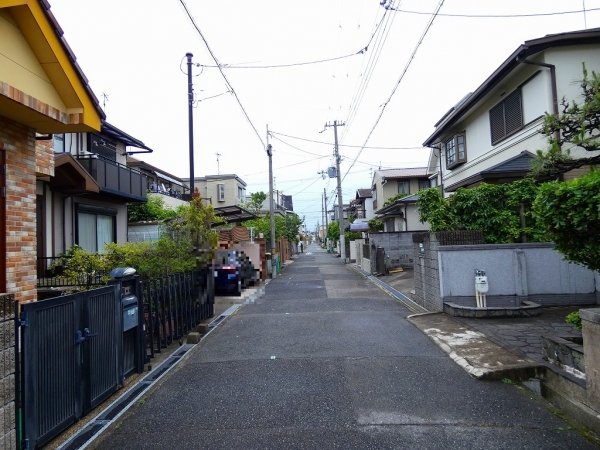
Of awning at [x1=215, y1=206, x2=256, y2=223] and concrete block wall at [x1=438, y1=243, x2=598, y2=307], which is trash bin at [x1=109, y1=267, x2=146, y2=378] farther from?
awning at [x1=215, y1=206, x2=256, y2=223]

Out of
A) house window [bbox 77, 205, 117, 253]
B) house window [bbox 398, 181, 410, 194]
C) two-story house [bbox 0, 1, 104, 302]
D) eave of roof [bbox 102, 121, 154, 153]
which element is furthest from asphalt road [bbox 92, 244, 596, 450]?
house window [bbox 398, 181, 410, 194]

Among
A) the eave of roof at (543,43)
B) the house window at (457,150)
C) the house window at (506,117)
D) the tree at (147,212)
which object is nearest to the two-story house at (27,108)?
the eave of roof at (543,43)

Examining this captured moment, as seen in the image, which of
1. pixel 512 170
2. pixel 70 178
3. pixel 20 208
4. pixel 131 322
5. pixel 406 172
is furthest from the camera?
pixel 406 172

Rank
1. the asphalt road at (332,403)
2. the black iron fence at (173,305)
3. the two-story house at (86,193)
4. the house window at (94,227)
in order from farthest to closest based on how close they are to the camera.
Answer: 1. the house window at (94,227)
2. the two-story house at (86,193)
3. the black iron fence at (173,305)
4. the asphalt road at (332,403)

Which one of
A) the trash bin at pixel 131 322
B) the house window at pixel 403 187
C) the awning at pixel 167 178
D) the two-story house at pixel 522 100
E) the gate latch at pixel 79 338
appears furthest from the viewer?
the house window at pixel 403 187

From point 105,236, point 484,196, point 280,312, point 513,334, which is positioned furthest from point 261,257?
point 513,334

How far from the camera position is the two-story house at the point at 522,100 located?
33.2 feet

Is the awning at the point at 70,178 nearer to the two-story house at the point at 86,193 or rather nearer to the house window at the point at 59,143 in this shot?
the two-story house at the point at 86,193

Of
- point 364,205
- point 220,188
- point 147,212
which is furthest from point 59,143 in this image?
point 364,205

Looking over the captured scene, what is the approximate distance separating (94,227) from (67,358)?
11.6 metres

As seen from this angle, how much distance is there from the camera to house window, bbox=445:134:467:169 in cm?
1585

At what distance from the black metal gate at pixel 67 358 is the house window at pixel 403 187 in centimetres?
2876

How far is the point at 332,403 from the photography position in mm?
→ 4191

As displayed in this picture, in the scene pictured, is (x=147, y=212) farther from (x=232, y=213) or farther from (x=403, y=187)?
(x=403, y=187)
